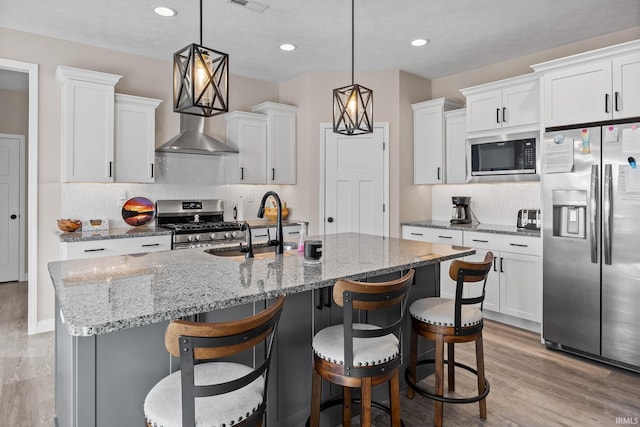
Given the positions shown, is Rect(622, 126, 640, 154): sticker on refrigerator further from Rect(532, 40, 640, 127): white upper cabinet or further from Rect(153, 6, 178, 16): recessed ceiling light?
Rect(153, 6, 178, 16): recessed ceiling light

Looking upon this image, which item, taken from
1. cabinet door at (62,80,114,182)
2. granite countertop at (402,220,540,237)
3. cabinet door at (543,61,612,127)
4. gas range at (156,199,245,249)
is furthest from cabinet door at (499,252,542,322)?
cabinet door at (62,80,114,182)

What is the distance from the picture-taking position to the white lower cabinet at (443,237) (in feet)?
14.1

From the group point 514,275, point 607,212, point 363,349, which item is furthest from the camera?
point 514,275

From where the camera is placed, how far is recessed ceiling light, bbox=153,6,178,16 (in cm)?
320

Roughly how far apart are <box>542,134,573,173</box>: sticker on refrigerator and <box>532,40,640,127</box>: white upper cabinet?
17 cm

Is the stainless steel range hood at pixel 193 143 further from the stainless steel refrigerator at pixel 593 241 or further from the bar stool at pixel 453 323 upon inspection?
the stainless steel refrigerator at pixel 593 241

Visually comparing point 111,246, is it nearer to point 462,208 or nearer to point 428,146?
point 428,146

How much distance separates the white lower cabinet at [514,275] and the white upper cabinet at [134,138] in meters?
3.57

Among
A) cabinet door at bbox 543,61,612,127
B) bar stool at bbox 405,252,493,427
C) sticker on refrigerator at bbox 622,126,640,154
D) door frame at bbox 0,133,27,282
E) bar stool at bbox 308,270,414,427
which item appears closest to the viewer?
bar stool at bbox 308,270,414,427

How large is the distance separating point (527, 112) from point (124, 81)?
4.25 metres

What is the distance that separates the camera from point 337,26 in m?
3.56

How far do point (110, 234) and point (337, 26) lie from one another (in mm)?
2880

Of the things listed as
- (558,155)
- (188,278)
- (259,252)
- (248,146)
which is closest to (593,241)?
(558,155)

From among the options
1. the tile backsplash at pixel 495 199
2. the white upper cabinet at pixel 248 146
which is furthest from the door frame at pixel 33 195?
the tile backsplash at pixel 495 199
